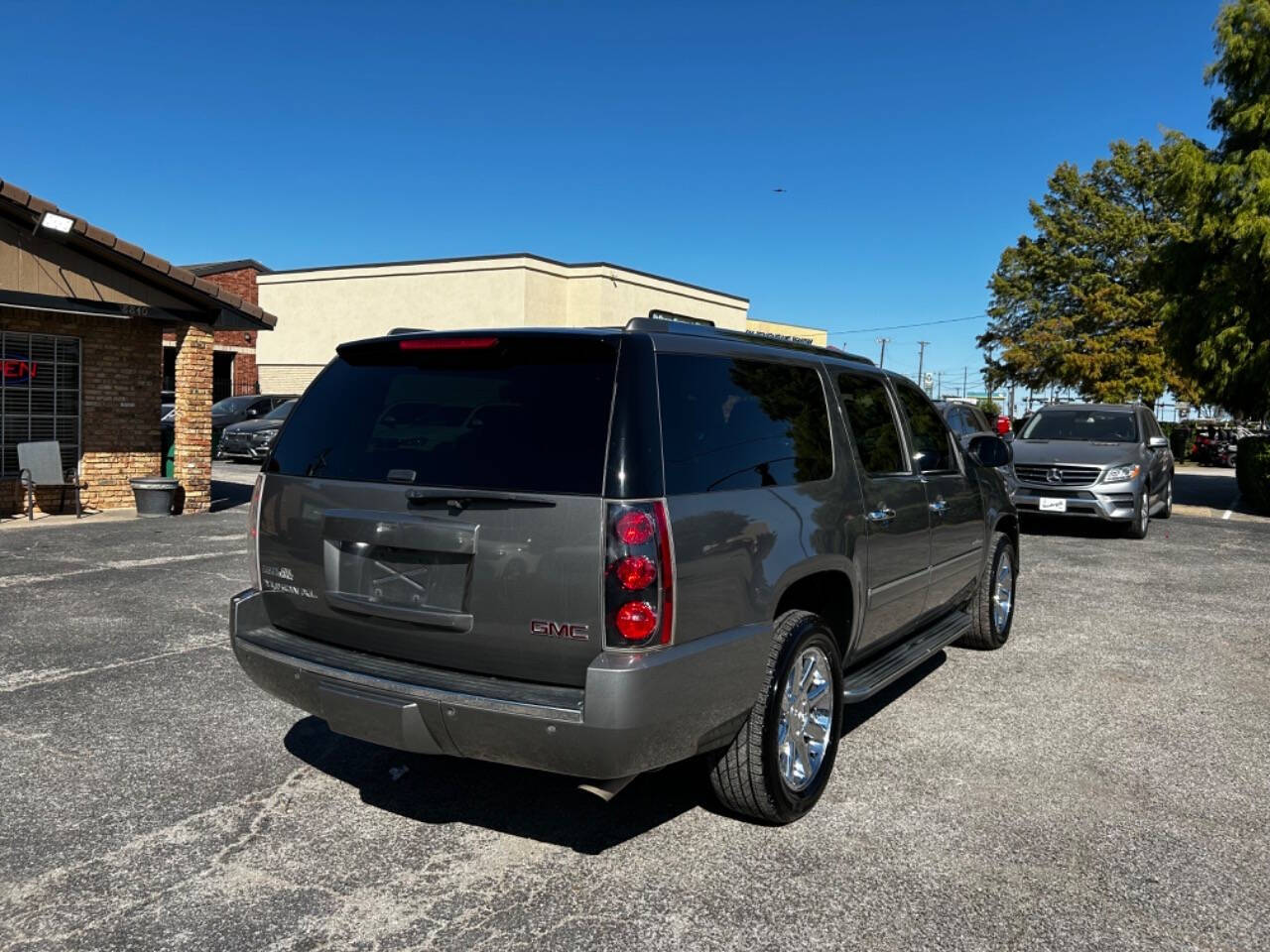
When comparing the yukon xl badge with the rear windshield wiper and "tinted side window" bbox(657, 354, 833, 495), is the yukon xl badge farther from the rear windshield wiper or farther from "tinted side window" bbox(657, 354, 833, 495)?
"tinted side window" bbox(657, 354, 833, 495)

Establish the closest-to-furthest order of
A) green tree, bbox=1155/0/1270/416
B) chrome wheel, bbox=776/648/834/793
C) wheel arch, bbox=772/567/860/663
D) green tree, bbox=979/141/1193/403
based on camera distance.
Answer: chrome wheel, bbox=776/648/834/793 → wheel arch, bbox=772/567/860/663 → green tree, bbox=1155/0/1270/416 → green tree, bbox=979/141/1193/403

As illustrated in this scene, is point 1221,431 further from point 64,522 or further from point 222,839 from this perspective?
point 222,839

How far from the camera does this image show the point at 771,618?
355 centimetres

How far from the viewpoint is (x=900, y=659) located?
15.6 feet

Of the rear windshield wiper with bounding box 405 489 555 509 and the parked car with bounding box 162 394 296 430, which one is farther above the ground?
the parked car with bounding box 162 394 296 430

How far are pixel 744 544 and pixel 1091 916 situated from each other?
1.58 metres

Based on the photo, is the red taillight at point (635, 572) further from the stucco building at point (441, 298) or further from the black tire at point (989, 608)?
the stucco building at point (441, 298)

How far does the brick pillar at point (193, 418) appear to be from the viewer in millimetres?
13914

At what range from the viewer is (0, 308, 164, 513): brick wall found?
13.4m

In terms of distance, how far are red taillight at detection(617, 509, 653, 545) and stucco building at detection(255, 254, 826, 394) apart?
35600 millimetres

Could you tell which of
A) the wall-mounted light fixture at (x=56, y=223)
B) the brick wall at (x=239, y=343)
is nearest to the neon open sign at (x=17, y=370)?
the wall-mounted light fixture at (x=56, y=223)

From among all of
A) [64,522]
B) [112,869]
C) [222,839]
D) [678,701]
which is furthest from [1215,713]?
[64,522]

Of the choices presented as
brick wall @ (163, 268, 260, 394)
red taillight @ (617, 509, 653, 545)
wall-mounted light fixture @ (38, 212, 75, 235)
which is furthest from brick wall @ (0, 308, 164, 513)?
brick wall @ (163, 268, 260, 394)

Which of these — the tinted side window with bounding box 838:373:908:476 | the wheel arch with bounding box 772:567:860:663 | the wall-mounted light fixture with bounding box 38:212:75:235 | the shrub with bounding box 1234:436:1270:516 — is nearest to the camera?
the wheel arch with bounding box 772:567:860:663
